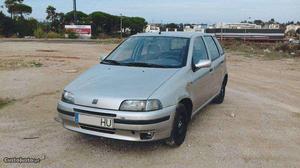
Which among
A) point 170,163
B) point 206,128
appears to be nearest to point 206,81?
point 206,128

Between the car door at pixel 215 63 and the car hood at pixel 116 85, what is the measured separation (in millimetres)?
1646

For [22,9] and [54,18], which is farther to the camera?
[54,18]

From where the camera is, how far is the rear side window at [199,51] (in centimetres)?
560

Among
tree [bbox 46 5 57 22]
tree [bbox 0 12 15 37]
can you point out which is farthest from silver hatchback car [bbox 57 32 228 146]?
tree [bbox 46 5 57 22]

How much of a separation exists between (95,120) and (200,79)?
1.98 m

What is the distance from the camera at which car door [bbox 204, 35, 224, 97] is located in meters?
6.44

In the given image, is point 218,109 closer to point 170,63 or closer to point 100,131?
point 170,63

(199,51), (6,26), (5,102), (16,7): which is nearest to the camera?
(199,51)

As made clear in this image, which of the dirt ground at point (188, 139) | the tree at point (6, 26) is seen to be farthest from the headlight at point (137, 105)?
the tree at point (6, 26)

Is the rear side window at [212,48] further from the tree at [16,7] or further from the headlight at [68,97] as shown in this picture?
the tree at [16,7]

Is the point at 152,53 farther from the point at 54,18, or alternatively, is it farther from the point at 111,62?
the point at 54,18

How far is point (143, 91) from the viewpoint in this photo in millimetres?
4367

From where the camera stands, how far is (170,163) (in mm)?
4328

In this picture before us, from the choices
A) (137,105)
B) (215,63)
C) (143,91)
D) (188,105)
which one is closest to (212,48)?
(215,63)
